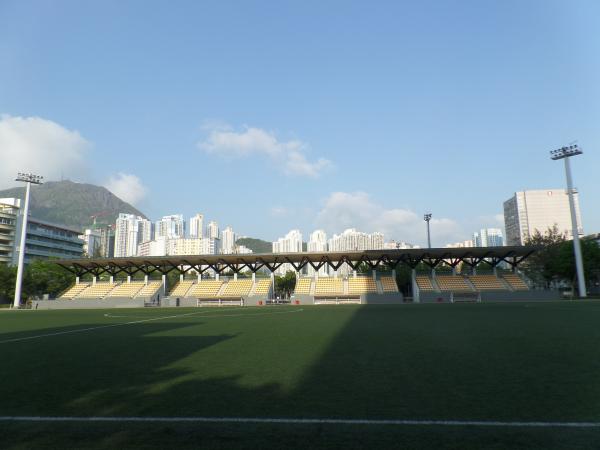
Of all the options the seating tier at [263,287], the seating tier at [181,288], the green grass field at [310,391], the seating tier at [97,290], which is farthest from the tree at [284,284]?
the green grass field at [310,391]

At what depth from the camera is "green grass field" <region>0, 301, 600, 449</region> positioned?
3851 mm

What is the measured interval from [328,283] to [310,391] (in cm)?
4575

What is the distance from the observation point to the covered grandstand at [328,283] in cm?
4516

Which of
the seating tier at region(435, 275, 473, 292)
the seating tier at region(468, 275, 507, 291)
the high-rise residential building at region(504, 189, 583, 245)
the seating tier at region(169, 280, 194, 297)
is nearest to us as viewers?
the seating tier at region(468, 275, 507, 291)

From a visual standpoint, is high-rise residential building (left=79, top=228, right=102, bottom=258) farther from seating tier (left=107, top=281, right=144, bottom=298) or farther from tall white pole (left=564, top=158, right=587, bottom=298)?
tall white pole (left=564, top=158, right=587, bottom=298)

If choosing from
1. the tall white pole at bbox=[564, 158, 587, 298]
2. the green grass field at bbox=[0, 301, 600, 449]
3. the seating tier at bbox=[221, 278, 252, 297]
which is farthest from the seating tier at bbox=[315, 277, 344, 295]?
the green grass field at bbox=[0, 301, 600, 449]

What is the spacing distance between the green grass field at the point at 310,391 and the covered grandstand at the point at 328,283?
119ft

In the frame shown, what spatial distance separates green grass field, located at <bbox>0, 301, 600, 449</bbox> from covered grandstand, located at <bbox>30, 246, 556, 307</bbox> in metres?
36.1

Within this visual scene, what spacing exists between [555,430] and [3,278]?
71.9 meters

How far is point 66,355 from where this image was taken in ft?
31.0

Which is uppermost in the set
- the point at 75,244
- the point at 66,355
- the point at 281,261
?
the point at 75,244

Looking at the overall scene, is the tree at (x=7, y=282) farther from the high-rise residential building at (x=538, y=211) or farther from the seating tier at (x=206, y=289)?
the high-rise residential building at (x=538, y=211)

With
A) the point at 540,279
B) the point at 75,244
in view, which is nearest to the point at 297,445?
the point at 540,279

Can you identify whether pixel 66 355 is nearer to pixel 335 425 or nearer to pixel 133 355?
pixel 133 355
